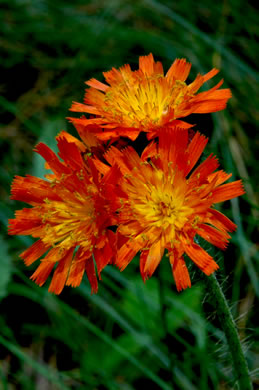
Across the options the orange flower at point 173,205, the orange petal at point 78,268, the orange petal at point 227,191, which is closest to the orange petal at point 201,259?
the orange flower at point 173,205

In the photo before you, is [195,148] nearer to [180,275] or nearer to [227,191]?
[227,191]

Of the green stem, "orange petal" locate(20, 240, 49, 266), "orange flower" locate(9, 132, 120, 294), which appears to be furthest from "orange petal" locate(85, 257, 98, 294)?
the green stem

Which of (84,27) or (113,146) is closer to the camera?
(113,146)

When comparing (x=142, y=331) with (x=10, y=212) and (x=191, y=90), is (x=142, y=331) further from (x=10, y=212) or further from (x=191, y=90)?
(x=191, y=90)

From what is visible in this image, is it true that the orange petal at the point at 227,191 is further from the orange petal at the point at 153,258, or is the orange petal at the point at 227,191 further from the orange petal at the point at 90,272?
the orange petal at the point at 90,272

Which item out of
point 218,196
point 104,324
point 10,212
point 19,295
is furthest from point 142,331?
point 218,196

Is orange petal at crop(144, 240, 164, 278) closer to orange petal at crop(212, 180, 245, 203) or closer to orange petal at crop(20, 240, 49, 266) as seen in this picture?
orange petal at crop(212, 180, 245, 203)

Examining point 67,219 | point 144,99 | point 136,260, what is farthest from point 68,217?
point 136,260
